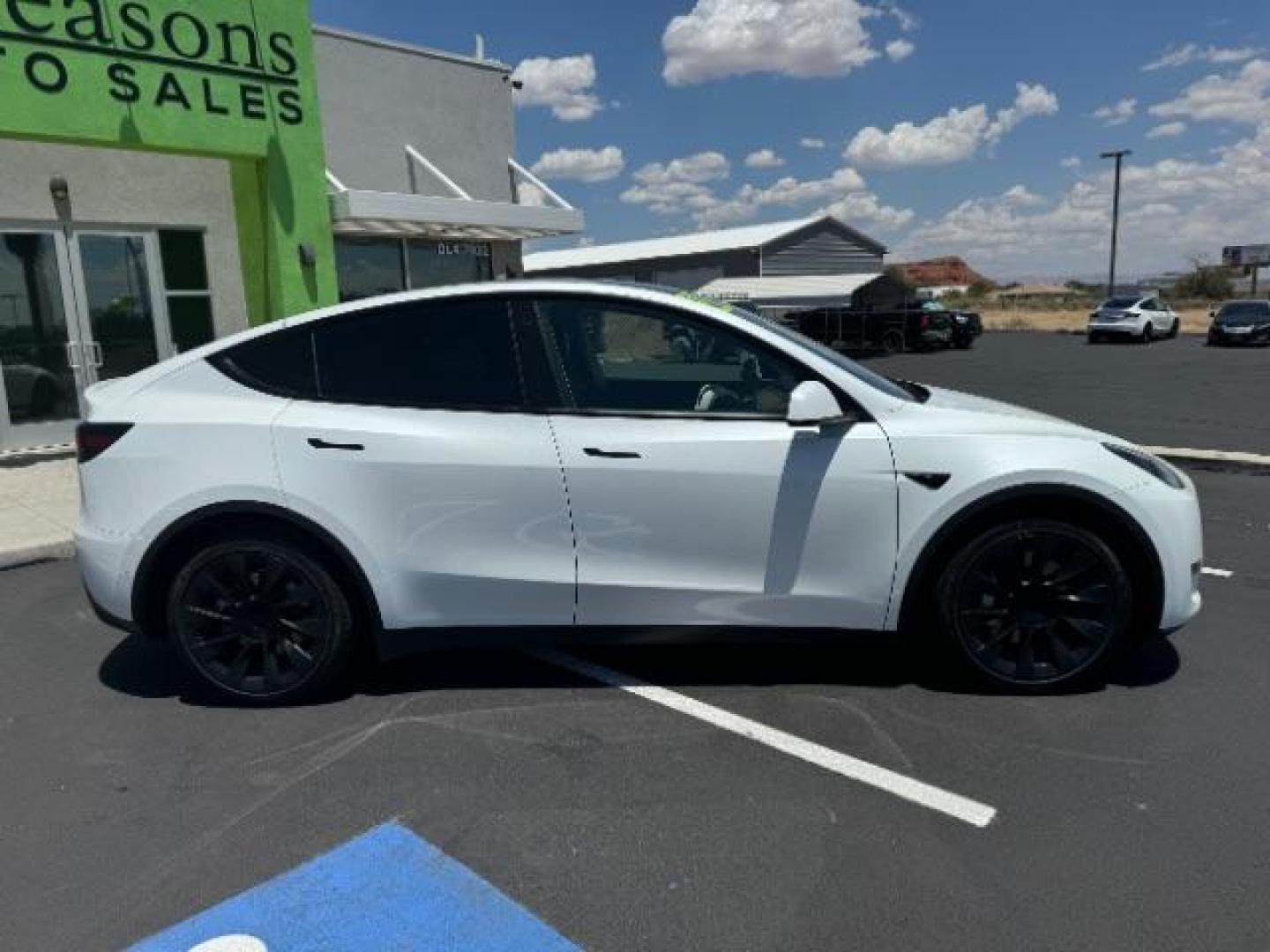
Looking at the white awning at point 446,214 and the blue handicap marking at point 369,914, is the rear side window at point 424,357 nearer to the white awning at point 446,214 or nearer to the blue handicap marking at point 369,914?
the blue handicap marking at point 369,914

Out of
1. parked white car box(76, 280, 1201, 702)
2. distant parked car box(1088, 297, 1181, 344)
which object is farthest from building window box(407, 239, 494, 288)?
distant parked car box(1088, 297, 1181, 344)

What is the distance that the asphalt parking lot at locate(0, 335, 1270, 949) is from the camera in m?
2.29

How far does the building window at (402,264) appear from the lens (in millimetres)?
13273

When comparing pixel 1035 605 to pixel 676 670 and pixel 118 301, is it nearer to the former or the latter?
pixel 676 670

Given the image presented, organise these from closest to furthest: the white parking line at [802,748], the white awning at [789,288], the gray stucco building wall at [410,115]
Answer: the white parking line at [802,748]
the gray stucco building wall at [410,115]
the white awning at [789,288]

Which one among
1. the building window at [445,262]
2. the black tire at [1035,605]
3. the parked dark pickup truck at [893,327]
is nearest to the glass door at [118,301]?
the building window at [445,262]

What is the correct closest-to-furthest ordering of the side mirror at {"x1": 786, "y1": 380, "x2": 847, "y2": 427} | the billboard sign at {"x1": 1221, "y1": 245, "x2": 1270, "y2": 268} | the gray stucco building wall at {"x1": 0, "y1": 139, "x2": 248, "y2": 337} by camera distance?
the side mirror at {"x1": 786, "y1": 380, "x2": 847, "y2": 427} < the gray stucco building wall at {"x1": 0, "y1": 139, "x2": 248, "y2": 337} < the billboard sign at {"x1": 1221, "y1": 245, "x2": 1270, "y2": 268}

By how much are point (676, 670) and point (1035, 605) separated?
1.45 metres

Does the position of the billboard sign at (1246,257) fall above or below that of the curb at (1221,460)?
above

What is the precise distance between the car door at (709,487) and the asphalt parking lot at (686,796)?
0.45 metres

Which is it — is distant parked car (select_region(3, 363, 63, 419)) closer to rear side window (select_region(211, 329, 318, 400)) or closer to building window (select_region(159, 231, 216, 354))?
building window (select_region(159, 231, 216, 354))

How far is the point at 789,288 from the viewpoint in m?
40.2

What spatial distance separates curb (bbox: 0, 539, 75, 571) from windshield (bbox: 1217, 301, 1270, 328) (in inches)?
1217

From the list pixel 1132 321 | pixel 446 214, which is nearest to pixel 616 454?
pixel 446 214
